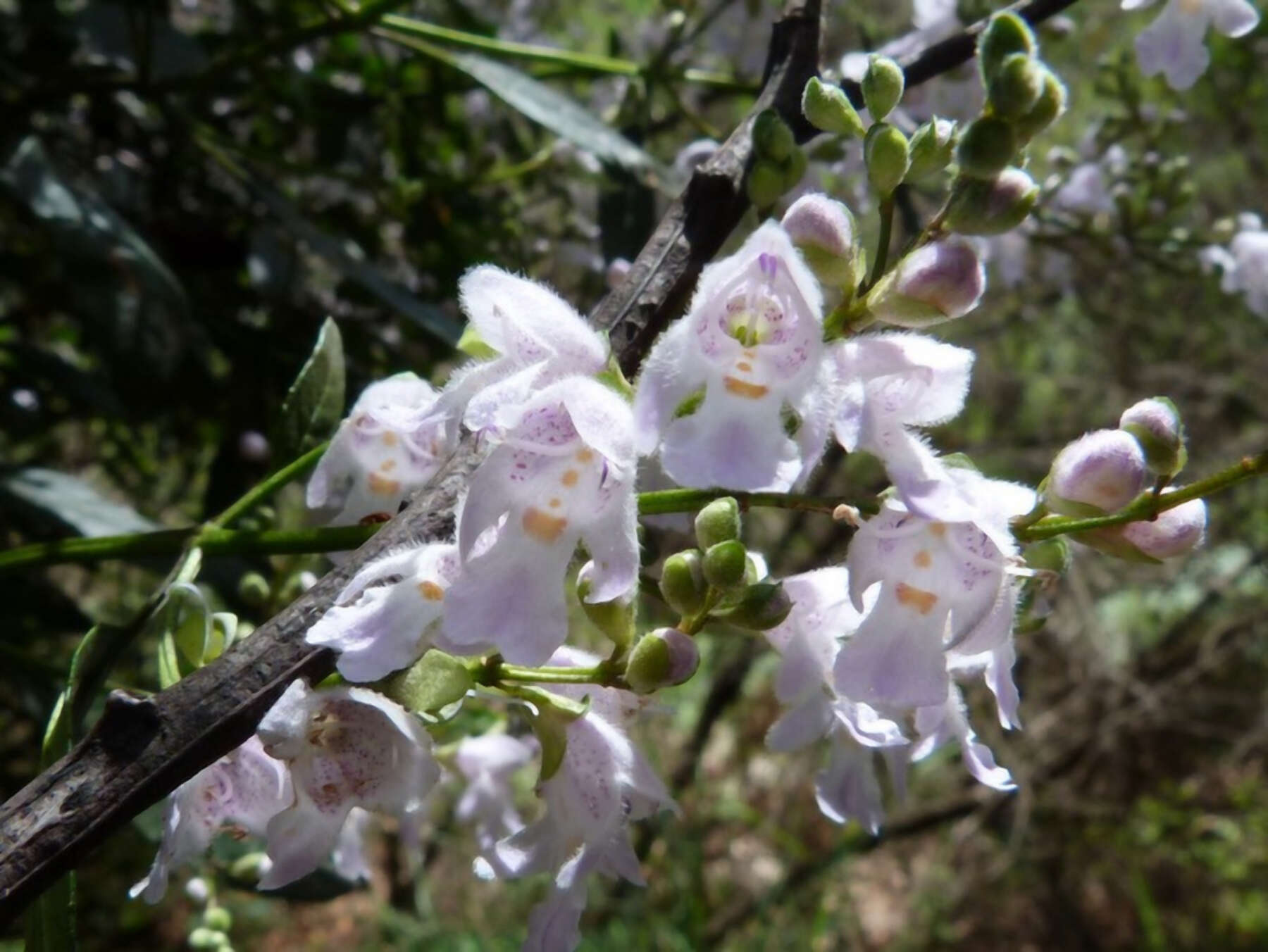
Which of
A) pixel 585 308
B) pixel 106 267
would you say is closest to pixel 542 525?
pixel 106 267

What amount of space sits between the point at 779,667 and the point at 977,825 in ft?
10.8

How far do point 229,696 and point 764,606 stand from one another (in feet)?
0.87

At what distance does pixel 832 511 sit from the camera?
58 centimetres

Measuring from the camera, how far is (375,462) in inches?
30.1

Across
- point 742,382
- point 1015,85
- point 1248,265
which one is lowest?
point 1248,265

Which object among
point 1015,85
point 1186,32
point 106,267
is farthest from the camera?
point 106,267

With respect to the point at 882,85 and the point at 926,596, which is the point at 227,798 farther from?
the point at 882,85

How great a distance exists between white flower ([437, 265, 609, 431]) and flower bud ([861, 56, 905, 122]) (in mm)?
208

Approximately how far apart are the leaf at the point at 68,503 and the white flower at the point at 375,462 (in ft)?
1.56

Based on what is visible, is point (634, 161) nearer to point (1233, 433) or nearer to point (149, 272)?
point (149, 272)

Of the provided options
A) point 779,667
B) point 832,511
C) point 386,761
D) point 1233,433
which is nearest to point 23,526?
point 386,761

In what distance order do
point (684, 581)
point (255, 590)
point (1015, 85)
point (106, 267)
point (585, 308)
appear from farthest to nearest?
point (585, 308), point (106, 267), point (255, 590), point (684, 581), point (1015, 85)

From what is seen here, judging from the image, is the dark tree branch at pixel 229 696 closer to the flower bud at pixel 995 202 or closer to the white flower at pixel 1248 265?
the flower bud at pixel 995 202

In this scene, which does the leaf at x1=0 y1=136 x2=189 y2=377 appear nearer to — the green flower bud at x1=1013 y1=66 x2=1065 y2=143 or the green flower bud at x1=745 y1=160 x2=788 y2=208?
the green flower bud at x1=745 y1=160 x2=788 y2=208
